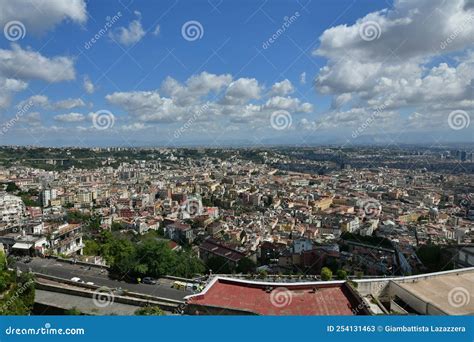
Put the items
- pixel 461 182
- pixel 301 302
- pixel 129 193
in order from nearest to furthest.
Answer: pixel 301 302 → pixel 461 182 → pixel 129 193

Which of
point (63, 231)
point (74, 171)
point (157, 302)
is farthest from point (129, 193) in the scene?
point (157, 302)

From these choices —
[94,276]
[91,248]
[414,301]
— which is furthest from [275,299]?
[91,248]

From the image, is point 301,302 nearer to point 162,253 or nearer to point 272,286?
point 272,286

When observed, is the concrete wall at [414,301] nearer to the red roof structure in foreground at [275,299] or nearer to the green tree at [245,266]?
the red roof structure in foreground at [275,299]

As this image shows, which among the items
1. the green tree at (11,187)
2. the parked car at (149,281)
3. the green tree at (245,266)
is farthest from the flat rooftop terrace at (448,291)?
the green tree at (11,187)

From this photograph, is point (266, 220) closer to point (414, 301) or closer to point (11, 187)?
point (414, 301)

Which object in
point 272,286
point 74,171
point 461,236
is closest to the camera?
point 272,286

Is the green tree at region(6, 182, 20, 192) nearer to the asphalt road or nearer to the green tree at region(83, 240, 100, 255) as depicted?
the green tree at region(83, 240, 100, 255)
